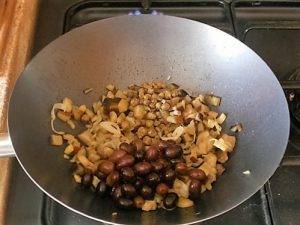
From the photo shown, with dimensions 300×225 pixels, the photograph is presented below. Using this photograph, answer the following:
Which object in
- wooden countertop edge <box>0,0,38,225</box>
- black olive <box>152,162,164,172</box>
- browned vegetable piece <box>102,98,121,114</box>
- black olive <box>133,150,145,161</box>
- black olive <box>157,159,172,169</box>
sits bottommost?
black olive <box>152,162,164,172</box>

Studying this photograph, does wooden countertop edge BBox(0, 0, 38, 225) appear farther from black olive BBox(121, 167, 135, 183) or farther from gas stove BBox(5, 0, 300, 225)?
black olive BBox(121, 167, 135, 183)

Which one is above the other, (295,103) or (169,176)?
(295,103)

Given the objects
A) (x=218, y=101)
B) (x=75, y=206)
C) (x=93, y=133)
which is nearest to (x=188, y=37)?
(x=218, y=101)

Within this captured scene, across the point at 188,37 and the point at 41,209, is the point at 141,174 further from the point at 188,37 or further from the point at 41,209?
the point at 188,37

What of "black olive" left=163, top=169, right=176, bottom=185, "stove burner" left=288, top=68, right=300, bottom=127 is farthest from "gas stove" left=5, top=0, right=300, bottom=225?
"black olive" left=163, top=169, right=176, bottom=185

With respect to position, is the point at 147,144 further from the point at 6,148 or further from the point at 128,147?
the point at 6,148

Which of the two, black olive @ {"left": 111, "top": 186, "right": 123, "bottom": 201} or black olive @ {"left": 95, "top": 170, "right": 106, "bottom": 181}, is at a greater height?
black olive @ {"left": 95, "top": 170, "right": 106, "bottom": 181}

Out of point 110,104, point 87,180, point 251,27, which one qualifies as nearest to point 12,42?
point 110,104

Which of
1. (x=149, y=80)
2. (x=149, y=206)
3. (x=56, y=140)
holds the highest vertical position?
(x=149, y=80)
